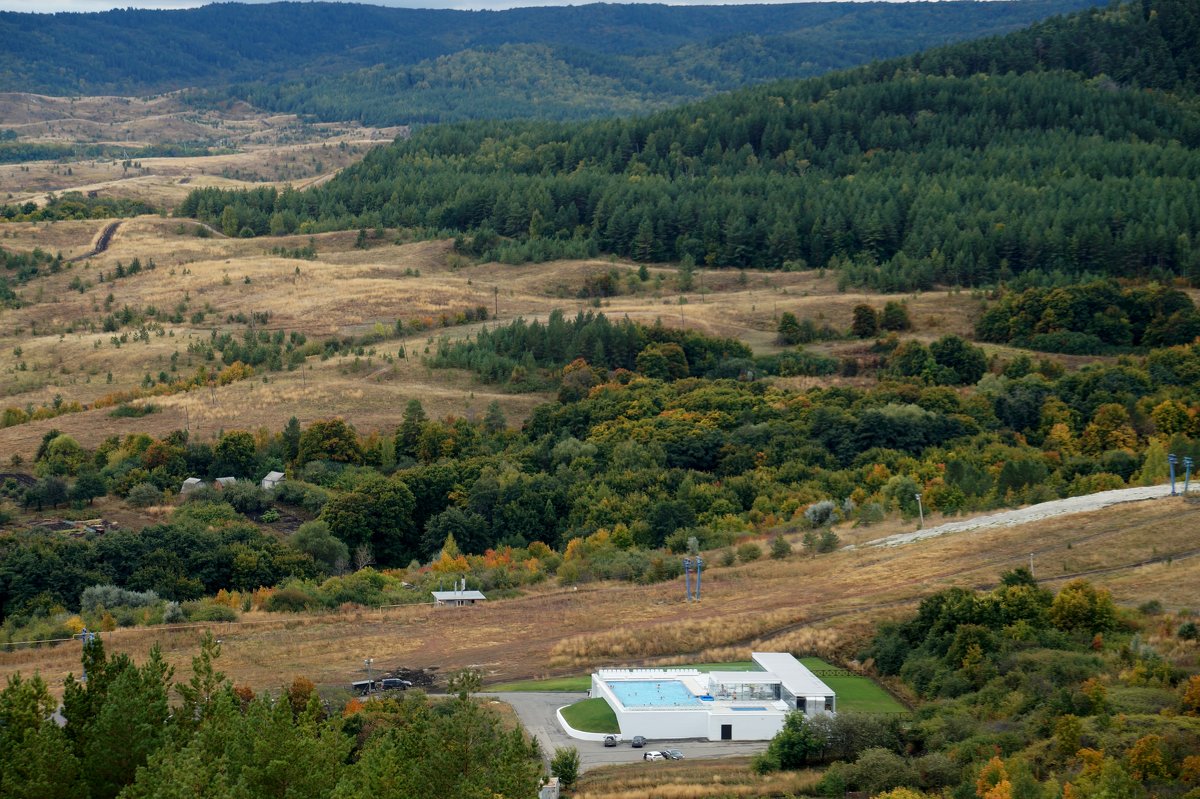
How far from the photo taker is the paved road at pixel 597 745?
42969 mm

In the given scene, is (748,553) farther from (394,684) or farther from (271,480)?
(271,480)

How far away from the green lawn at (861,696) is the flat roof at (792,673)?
1.88 ft

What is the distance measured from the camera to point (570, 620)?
5656 centimetres

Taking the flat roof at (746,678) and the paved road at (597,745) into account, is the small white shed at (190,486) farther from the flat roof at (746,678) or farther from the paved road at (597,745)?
the flat roof at (746,678)

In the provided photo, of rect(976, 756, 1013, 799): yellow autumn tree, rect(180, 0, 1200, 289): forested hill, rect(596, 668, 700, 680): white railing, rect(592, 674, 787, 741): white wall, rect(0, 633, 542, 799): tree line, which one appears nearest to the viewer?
rect(0, 633, 542, 799): tree line

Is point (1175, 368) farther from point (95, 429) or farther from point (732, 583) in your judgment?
point (95, 429)

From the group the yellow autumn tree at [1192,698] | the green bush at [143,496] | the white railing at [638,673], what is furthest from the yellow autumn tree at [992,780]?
the green bush at [143,496]

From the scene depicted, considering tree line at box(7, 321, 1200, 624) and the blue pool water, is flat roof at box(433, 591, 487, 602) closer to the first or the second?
tree line at box(7, 321, 1200, 624)

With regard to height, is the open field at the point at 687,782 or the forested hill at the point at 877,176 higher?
the forested hill at the point at 877,176

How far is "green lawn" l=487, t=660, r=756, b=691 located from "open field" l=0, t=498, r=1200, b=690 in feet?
1.93

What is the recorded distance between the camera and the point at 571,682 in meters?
49.7

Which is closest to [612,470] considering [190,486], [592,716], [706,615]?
[190,486]

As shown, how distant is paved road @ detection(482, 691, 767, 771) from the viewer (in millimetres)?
42969

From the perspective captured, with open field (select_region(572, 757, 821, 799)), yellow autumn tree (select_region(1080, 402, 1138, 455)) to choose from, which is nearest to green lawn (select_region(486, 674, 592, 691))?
open field (select_region(572, 757, 821, 799))
